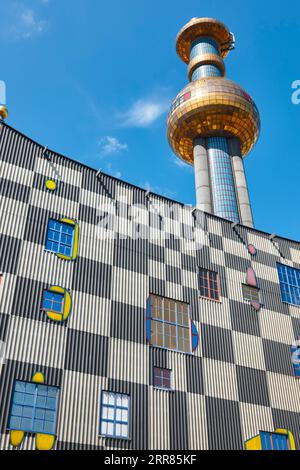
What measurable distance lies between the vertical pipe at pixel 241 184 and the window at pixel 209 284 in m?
34.9

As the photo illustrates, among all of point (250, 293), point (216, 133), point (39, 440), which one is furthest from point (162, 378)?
point (216, 133)

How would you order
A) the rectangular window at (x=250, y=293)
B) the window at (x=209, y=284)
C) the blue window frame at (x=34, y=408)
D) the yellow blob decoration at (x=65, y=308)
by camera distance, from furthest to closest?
the rectangular window at (x=250, y=293) < the window at (x=209, y=284) < the yellow blob decoration at (x=65, y=308) < the blue window frame at (x=34, y=408)

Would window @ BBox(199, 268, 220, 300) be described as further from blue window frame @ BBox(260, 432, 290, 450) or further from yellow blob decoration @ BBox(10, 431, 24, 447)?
yellow blob decoration @ BBox(10, 431, 24, 447)

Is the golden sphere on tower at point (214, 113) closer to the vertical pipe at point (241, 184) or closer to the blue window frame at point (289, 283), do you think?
the vertical pipe at point (241, 184)

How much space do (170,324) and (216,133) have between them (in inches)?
2079

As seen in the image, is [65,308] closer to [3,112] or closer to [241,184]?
[3,112]

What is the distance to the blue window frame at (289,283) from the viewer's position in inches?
1436

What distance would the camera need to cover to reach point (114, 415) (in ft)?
80.0

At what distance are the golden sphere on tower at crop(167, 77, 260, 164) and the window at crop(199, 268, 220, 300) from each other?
4711cm

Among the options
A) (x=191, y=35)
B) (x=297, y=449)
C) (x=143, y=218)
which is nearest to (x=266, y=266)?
(x=143, y=218)

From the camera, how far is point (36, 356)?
78.0ft

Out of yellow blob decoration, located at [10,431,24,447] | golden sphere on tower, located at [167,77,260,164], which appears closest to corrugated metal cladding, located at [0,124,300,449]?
yellow blob decoration, located at [10,431,24,447]

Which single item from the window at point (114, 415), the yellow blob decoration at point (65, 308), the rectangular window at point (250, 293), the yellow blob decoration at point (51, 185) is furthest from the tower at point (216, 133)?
the window at point (114, 415)

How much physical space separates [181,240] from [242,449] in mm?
14575
